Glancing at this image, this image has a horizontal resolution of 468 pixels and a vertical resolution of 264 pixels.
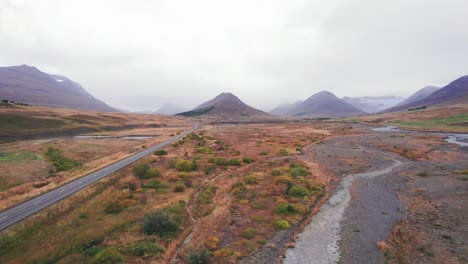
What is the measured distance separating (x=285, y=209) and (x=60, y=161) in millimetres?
60682

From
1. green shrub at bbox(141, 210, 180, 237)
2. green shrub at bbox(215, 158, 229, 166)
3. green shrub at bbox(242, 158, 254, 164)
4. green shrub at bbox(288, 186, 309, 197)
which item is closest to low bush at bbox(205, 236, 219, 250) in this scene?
green shrub at bbox(141, 210, 180, 237)

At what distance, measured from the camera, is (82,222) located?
2956 cm

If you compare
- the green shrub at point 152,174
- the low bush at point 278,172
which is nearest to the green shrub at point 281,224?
the low bush at point 278,172

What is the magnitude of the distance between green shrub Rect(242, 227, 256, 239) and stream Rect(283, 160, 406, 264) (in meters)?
4.04

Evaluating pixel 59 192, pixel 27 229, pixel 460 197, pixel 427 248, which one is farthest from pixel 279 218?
pixel 59 192

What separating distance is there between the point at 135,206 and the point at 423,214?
1434 inches

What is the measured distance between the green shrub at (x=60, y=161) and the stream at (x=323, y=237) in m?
58.1

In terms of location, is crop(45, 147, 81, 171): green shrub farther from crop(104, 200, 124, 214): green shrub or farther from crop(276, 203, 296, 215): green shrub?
crop(276, 203, 296, 215): green shrub

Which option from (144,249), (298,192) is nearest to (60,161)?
(144,249)

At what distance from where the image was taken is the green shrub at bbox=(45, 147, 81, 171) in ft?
196

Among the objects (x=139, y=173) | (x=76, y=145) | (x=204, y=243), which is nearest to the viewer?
(x=204, y=243)

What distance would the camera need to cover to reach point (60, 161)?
63688mm

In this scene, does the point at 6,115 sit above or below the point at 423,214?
above

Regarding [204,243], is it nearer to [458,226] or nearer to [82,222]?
[82,222]
